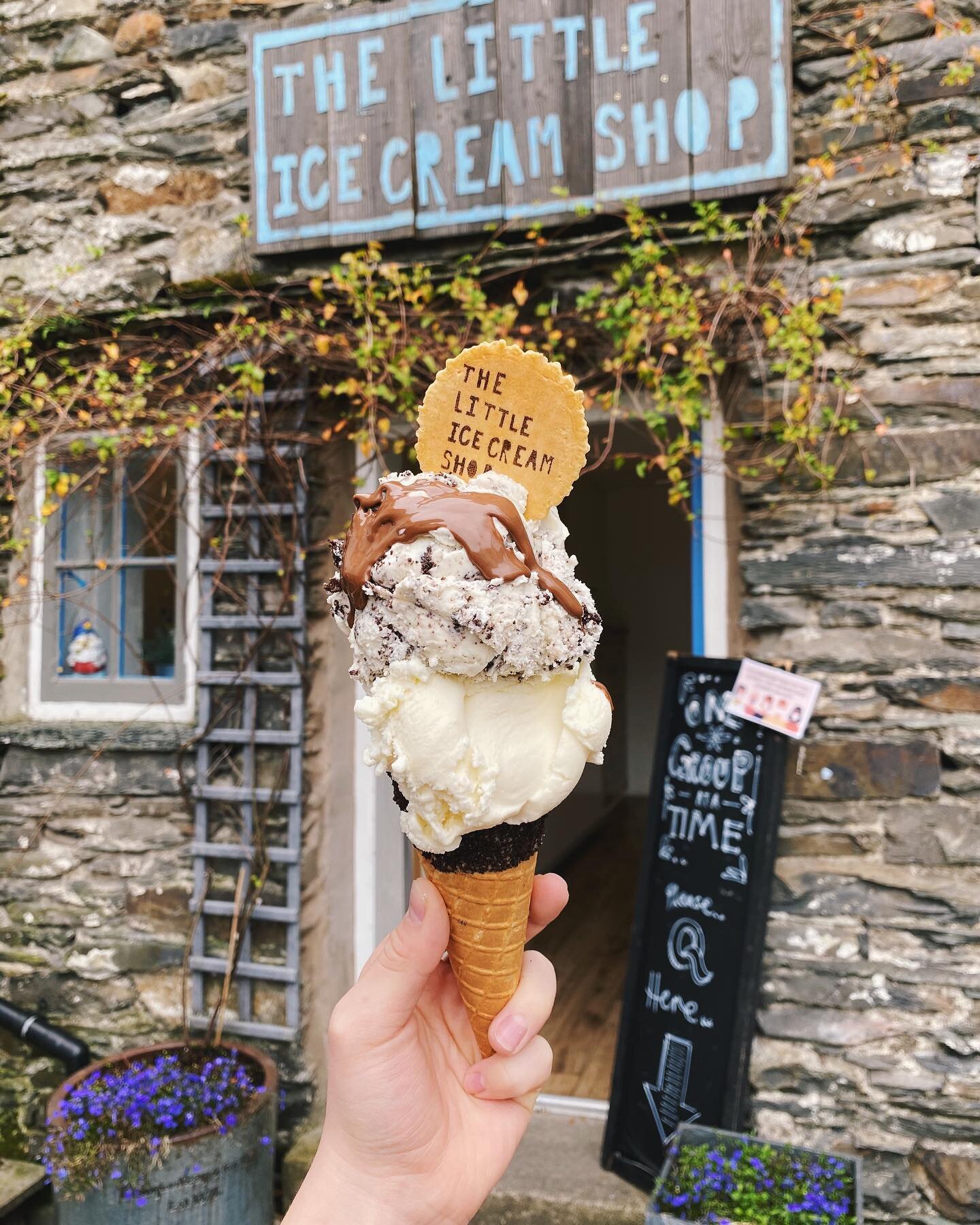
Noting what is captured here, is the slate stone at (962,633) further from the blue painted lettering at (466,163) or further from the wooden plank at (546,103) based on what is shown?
the blue painted lettering at (466,163)

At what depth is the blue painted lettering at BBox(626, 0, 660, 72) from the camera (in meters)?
2.78

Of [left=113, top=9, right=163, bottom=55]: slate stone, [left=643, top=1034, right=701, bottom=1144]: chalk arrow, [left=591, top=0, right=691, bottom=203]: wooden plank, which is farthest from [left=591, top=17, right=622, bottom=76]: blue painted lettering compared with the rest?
[left=643, top=1034, right=701, bottom=1144]: chalk arrow

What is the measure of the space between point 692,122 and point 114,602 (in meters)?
3.06

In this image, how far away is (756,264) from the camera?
282cm

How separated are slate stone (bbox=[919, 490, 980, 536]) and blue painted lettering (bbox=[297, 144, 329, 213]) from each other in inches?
97.2

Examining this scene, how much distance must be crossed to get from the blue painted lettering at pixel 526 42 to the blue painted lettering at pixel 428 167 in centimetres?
38

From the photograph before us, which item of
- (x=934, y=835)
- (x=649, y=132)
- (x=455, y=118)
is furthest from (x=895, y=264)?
(x=934, y=835)

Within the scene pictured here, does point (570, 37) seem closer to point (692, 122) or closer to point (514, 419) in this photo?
point (692, 122)

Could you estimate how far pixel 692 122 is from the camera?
276cm

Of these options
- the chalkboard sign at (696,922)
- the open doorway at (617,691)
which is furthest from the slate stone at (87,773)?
the open doorway at (617,691)

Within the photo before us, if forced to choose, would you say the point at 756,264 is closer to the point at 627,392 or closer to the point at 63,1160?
the point at 627,392

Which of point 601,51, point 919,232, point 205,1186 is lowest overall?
point 205,1186

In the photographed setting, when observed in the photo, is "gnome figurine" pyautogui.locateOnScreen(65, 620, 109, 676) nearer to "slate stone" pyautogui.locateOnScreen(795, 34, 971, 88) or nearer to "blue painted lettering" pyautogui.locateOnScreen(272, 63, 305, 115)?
"blue painted lettering" pyautogui.locateOnScreen(272, 63, 305, 115)

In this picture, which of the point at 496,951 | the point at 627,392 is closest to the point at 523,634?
the point at 496,951
